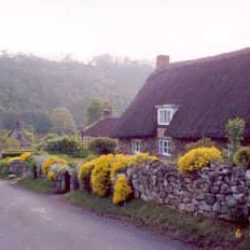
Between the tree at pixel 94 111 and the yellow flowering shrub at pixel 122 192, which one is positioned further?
the tree at pixel 94 111

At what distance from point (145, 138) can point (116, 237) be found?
1839 cm

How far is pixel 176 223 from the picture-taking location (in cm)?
1449

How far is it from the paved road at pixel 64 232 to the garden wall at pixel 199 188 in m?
1.46

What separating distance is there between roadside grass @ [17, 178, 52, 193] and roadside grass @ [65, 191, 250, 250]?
7.59 meters

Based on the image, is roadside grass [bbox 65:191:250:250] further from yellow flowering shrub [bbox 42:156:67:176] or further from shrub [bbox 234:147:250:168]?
yellow flowering shrub [bbox 42:156:67:176]

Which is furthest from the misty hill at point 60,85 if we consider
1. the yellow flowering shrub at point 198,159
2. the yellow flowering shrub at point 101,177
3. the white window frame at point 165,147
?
the yellow flowering shrub at point 198,159

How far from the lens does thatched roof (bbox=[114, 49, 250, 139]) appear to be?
25781 mm

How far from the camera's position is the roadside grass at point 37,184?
88.8ft

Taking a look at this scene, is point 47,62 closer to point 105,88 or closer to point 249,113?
point 105,88

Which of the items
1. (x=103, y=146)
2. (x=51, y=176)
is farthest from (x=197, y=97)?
(x=51, y=176)

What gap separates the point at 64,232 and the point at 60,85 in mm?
93633

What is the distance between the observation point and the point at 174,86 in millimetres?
32406

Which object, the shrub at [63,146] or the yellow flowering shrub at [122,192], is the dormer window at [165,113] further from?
the yellow flowering shrub at [122,192]

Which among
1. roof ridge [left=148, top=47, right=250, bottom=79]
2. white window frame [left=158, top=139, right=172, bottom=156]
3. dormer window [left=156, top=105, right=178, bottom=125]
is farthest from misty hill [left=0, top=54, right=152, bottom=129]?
white window frame [left=158, top=139, right=172, bottom=156]
